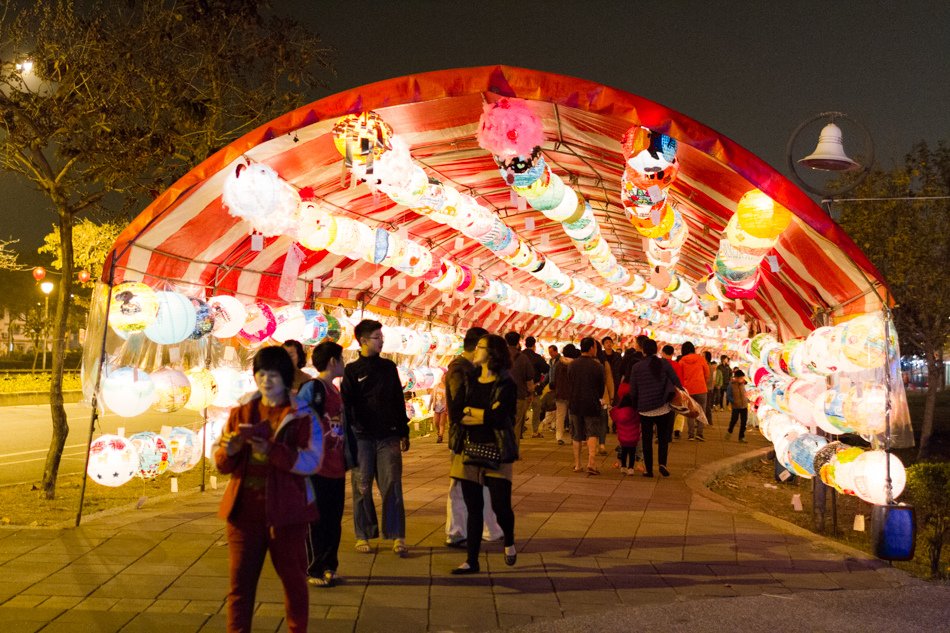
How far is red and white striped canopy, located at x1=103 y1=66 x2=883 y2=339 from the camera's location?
7191mm

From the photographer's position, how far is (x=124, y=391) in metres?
8.03

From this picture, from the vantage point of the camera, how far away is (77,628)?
487 centimetres

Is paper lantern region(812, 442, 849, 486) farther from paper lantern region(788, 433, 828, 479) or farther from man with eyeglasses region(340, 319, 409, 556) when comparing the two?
man with eyeglasses region(340, 319, 409, 556)

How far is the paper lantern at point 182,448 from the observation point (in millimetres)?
8986

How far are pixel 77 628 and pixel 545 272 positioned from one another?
9962 mm

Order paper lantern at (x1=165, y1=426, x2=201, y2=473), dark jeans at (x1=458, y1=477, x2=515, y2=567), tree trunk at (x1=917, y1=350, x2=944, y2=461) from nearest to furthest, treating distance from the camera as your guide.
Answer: dark jeans at (x1=458, y1=477, x2=515, y2=567)
paper lantern at (x1=165, y1=426, x2=201, y2=473)
tree trunk at (x1=917, y1=350, x2=944, y2=461)

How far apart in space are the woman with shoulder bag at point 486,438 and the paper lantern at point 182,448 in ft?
12.2

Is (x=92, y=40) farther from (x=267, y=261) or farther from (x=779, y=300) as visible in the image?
(x=779, y=300)

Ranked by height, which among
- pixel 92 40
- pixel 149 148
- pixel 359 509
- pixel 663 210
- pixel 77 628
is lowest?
pixel 77 628

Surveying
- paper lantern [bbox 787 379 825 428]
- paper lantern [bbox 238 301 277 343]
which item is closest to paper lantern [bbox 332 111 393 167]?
paper lantern [bbox 238 301 277 343]

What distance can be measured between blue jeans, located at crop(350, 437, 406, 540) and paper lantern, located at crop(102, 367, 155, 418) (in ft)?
8.15

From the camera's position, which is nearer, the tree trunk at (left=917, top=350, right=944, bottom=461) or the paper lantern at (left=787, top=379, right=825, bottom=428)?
the paper lantern at (left=787, top=379, right=825, bottom=428)

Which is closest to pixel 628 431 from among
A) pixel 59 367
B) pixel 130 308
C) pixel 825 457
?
pixel 825 457

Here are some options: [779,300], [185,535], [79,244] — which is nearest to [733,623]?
[185,535]
